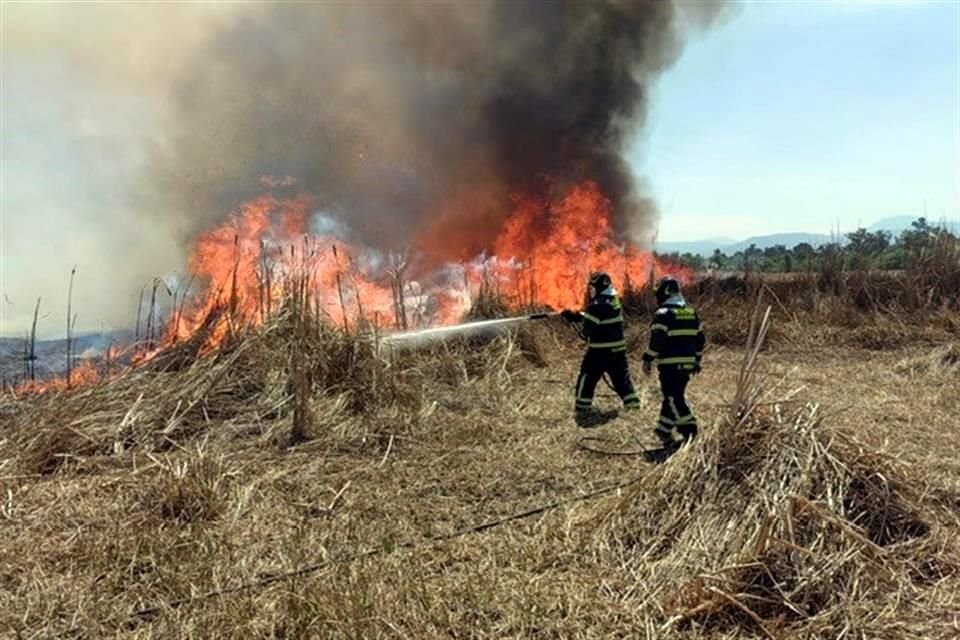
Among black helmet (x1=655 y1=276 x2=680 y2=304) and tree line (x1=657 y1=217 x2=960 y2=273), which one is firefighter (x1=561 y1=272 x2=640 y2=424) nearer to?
black helmet (x1=655 y1=276 x2=680 y2=304)

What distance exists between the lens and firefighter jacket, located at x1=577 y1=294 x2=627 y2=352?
27.9 feet

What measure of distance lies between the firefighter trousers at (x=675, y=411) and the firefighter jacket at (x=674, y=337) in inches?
3.4

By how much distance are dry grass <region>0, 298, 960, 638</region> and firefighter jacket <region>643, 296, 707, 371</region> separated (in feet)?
3.18

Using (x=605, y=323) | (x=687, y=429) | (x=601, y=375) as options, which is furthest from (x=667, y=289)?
(x=601, y=375)

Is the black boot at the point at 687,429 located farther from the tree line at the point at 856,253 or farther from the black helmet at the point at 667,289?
the tree line at the point at 856,253

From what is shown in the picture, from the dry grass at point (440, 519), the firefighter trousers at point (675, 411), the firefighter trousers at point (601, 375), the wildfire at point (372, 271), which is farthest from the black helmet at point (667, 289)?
the wildfire at point (372, 271)

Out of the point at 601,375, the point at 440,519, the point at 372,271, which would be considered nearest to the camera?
the point at 440,519

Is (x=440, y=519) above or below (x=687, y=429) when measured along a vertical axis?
below

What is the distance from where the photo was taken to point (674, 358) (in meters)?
7.27

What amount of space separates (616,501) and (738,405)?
1066 millimetres

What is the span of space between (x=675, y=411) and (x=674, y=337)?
76cm

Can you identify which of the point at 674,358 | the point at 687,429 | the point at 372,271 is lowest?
the point at 687,429

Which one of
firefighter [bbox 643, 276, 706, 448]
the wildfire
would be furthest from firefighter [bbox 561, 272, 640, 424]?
the wildfire

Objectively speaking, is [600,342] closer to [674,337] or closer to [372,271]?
[674,337]
